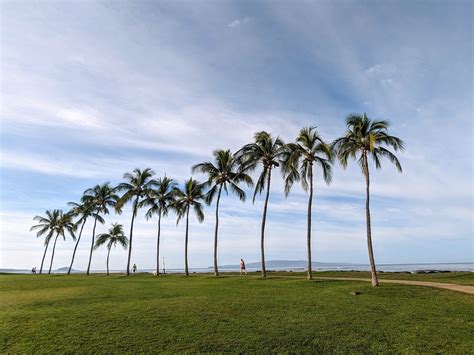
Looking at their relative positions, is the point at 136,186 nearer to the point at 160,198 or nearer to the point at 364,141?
the point at 160,198

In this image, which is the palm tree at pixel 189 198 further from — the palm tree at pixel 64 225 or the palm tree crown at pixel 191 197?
the palm tree at pixel 64 225

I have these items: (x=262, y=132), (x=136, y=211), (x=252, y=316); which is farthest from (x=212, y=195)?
(x=252, y=316)

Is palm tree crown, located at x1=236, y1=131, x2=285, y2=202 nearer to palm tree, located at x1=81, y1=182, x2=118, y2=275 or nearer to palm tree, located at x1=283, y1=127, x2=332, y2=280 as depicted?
palm tree, located at x1=283, y1=127, x2=332, y2=280

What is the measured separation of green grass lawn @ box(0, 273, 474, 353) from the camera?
927cm

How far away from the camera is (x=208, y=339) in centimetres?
970

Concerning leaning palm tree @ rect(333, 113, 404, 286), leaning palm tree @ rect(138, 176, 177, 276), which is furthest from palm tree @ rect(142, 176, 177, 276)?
leaning palm tree @ rect(333, 113, 404, 286)

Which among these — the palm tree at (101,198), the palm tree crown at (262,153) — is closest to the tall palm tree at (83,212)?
the palm tree at (101,198)

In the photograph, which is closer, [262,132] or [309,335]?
[309,335]

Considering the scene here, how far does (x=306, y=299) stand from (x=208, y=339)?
23.6 feet

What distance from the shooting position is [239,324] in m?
11.1

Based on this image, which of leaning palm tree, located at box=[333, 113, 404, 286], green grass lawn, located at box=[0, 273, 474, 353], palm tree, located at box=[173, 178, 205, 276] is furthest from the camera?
palm tree, located at box=[173, 178, 205, 276]

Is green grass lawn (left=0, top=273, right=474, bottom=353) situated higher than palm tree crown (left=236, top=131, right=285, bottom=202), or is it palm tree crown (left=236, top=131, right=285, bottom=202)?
palm tree crown (left=236, top=131, right=285, bottom=202)

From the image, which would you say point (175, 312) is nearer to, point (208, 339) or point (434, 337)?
point (208, 339)

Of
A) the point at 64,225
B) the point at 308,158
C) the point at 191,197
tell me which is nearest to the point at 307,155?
the point at 308,158
